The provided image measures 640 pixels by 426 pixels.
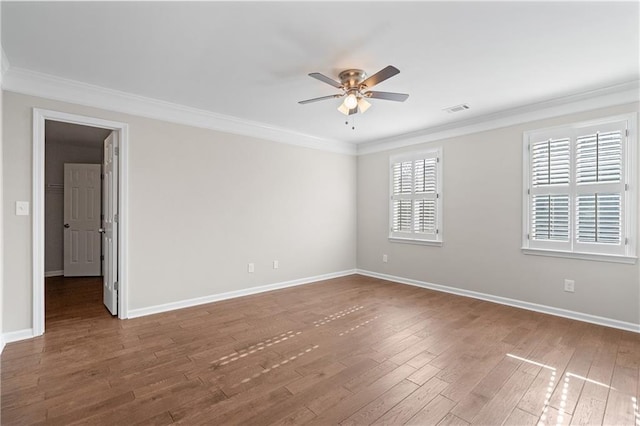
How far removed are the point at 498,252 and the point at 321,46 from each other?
354 centimetres

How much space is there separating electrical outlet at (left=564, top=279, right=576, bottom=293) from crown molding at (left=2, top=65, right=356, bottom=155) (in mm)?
4135

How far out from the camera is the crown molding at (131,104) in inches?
118

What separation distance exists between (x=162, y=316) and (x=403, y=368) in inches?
110

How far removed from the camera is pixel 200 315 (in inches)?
146

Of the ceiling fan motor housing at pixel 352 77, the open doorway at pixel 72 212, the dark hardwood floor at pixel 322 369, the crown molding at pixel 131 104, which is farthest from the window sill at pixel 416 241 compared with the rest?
the open doorway at pixel 72 212

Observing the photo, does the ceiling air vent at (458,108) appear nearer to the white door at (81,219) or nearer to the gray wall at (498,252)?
the gray wall at (498,252)

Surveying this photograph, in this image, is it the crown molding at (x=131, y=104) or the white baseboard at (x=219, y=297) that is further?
the white baseboard at (x=219, y=297)

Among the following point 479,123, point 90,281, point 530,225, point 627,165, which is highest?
point 479,123

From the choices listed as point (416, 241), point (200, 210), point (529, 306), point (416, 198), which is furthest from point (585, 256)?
point (200, 210)

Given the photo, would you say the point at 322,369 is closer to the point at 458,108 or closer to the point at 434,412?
the point at 434,412

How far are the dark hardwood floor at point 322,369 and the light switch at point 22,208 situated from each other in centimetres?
122

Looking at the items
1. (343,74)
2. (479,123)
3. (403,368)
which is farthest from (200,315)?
(479,123)

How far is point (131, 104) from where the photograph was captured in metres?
3.60

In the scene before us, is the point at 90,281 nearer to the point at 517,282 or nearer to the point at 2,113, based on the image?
the point at 2,113
